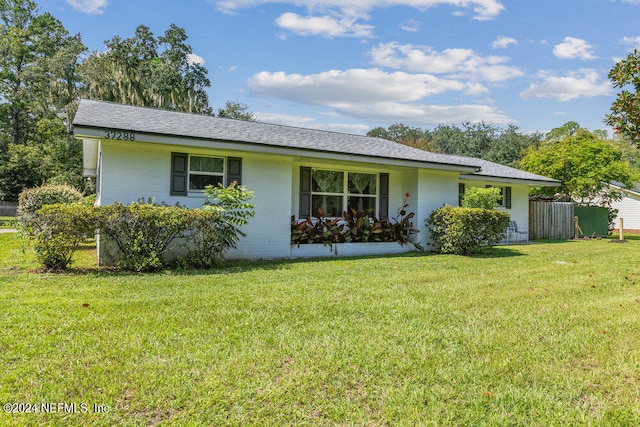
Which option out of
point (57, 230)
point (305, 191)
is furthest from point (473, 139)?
point (57, 230)

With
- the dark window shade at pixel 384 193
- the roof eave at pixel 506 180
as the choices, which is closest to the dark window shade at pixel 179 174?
the dark window shade at pixel 384 193

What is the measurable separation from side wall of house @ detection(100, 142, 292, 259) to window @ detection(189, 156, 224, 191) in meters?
0.18

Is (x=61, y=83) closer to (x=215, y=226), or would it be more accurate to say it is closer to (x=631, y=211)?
(x=215, y=226)

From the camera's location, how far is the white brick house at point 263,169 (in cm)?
859

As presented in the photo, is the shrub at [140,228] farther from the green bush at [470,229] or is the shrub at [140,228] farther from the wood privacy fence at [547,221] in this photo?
the wood privacy fence at [547,221]

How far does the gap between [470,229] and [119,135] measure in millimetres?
9138

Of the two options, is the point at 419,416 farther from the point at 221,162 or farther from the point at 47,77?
the point at 47,77

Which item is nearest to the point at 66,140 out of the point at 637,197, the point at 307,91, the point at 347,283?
the point at 307,91

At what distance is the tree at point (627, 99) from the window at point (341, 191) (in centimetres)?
651

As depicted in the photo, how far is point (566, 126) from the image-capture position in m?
36.7

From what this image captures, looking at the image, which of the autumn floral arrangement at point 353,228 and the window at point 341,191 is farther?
the window at point 341,191

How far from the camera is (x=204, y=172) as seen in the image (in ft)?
31.2

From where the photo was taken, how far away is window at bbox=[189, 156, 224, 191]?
30.8 ft

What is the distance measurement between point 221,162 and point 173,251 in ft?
8.38
